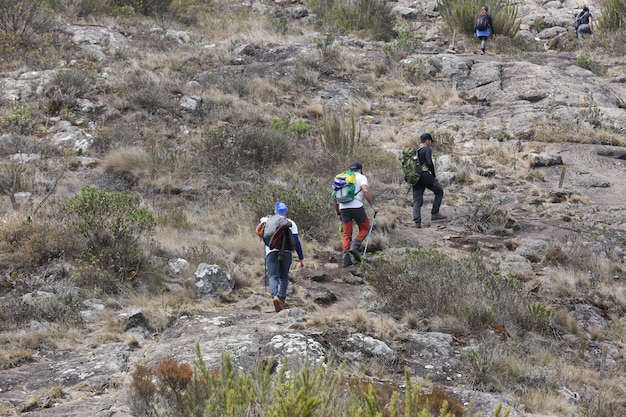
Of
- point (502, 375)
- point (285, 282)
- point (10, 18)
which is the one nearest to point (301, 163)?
point (285, 282)

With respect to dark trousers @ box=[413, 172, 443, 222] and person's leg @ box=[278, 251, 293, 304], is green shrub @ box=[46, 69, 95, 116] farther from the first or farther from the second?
person's leg @ box=[278, 251, 293, 304]

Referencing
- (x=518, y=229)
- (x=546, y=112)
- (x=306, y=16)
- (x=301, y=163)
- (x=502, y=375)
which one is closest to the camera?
(x=502, y=375)

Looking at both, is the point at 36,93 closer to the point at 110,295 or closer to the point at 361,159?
the point at 361,159

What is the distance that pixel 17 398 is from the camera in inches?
192

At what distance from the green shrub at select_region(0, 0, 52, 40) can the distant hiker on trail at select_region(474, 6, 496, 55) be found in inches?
493

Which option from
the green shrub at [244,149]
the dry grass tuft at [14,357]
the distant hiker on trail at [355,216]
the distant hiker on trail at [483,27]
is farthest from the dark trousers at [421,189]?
the distant hiker on trail at [483,27]

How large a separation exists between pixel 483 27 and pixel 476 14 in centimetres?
178

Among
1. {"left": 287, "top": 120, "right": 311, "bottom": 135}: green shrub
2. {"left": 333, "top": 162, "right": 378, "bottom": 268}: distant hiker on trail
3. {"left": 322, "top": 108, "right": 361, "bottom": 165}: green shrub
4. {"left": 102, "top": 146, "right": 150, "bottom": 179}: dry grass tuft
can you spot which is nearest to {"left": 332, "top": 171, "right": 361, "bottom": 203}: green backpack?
{"left": 333, "top": 162, "right": 378, "bottom": 268}: distant hiker on trail

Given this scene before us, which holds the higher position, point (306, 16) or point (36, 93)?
point (306, 16)

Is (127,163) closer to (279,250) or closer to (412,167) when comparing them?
(412,167)

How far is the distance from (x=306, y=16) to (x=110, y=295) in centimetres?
1812

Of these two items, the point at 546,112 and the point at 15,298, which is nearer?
the point at 15,298

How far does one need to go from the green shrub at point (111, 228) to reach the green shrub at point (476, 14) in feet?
51.2

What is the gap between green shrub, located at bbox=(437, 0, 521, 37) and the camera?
2053 centimetres
